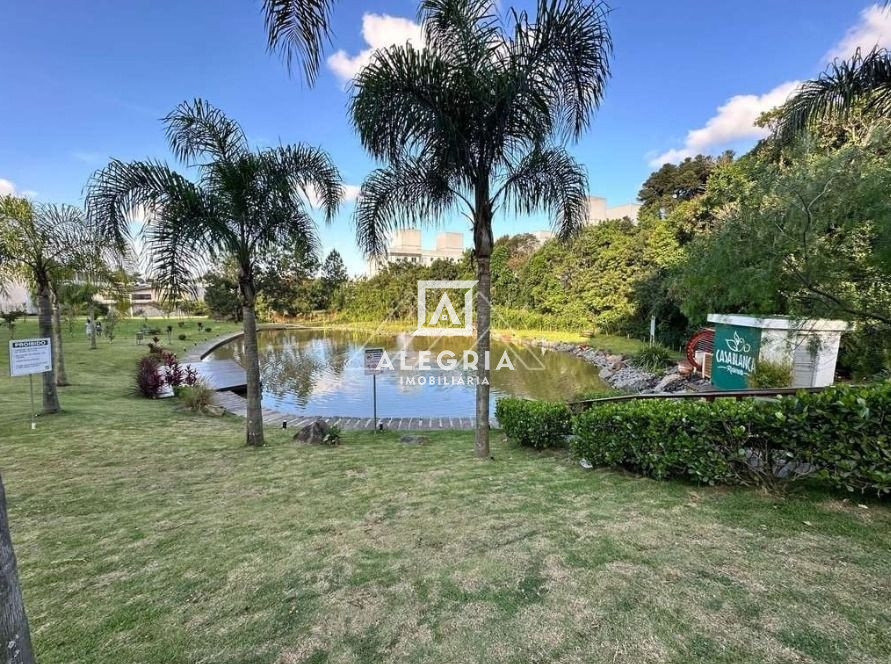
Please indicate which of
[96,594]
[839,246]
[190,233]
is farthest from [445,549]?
[839,246]

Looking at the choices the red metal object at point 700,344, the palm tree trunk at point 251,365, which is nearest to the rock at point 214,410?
the palm tree trunk at point 251,365

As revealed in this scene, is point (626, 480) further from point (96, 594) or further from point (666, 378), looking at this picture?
point (666, 378)

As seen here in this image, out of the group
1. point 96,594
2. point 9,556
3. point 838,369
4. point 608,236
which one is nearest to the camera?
point 9,556

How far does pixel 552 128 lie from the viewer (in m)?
4.27

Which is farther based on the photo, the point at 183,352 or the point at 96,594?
the point at 183,352

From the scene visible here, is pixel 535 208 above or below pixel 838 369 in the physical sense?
above

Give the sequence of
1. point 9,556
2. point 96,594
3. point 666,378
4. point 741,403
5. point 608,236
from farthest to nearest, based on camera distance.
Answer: point 608,236
point 666,378
point 741,403
point 96,594
point 9,556

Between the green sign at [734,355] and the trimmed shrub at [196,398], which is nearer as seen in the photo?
the green sign at [734,355]

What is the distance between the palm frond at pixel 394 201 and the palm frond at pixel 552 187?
0.74 meters

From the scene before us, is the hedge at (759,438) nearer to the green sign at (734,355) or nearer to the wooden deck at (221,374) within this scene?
the green sign at (734,355)

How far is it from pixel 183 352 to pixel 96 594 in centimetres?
1695

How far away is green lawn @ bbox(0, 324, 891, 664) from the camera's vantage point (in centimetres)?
158

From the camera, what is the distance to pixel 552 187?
4.84 m

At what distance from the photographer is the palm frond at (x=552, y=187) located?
4.64 metres
